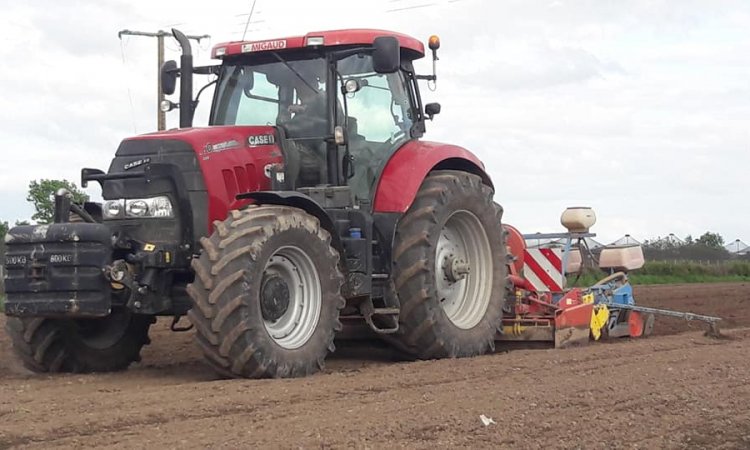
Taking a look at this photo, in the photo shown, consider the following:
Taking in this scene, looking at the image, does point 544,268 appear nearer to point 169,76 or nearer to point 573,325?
point 573,325

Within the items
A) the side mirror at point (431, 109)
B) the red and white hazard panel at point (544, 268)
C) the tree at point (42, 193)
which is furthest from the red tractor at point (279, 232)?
the tree at point (42, 193)

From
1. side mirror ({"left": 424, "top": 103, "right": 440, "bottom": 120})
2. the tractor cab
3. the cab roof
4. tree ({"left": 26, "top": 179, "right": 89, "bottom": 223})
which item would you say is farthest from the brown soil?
tree ({"left": 26, "top": 179, "right": 89, "bottom": 223})

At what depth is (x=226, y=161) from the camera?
8.07 m

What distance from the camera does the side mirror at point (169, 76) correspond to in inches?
368

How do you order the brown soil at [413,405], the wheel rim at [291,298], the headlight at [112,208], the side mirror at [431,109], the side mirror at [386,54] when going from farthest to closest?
the side mirror at [431,109], the side mirror at [386,54], the headlight at [112,208], the wheel rim at [291,298], the brown soil at [413,405]

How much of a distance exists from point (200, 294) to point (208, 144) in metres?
1.50

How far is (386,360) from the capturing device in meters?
9.35

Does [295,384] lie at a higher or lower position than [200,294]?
lower

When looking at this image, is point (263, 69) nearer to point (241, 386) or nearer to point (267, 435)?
point (241, 386)

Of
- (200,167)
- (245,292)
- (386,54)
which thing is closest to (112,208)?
(200,167)

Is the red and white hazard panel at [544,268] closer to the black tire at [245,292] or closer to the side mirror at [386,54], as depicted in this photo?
the side mirror at [386,54]

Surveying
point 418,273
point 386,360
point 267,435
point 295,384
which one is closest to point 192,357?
point 386,360

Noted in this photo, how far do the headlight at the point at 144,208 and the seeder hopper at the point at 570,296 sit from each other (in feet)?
11.9

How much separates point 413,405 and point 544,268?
17.7ft
